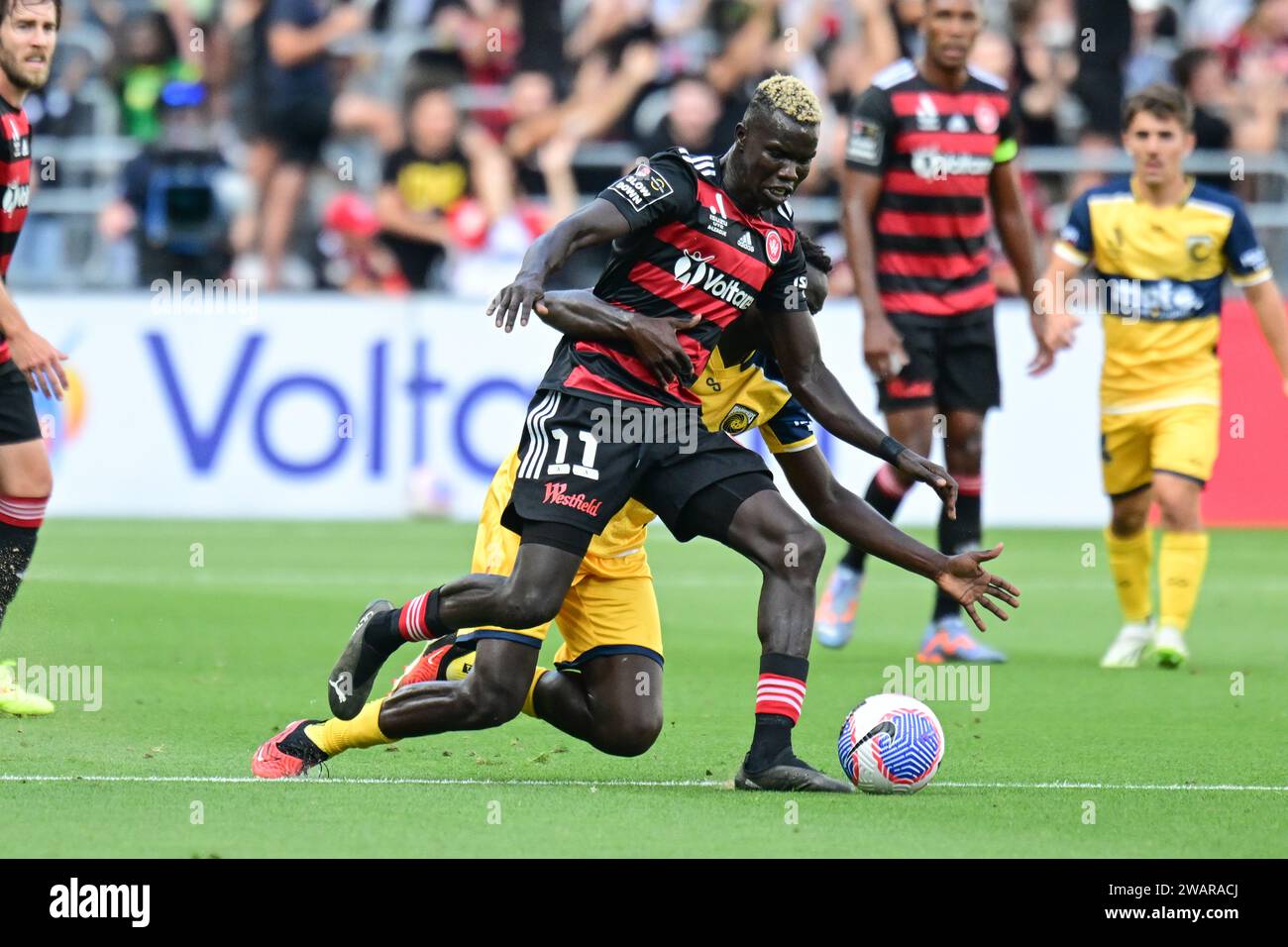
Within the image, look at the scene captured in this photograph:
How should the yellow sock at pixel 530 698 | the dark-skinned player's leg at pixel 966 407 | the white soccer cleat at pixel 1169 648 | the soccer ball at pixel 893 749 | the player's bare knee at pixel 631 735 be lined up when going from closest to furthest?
the soccer ball at pixel 893 749
the player's bare knee at pixel 631 735
the yellow sock at pixel 530 698
the white soccer cleat at pixel 1169 648
the dark-skinned player's leg at pixel 966 407

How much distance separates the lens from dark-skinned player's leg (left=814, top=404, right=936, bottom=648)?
10.4m

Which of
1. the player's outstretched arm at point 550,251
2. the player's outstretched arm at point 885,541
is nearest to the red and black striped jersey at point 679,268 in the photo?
the player's outstretched arm at point 550,251

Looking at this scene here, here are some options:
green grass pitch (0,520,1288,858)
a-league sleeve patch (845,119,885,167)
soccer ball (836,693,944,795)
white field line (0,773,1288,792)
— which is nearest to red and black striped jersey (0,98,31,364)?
green grass pitch (0,520,1288,858)

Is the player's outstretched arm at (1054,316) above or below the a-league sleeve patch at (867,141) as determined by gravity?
below

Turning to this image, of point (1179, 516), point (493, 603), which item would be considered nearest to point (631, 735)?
point (493, 603)

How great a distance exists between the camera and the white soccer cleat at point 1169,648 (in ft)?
33.7

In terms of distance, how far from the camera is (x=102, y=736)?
772 centimetres

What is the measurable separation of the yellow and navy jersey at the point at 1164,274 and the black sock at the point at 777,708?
4.37m

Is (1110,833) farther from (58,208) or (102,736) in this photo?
(58,208)

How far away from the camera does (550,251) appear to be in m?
6.27

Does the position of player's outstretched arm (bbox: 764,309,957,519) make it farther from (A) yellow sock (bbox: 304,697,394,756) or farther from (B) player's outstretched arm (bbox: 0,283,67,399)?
(B) player's outstretched arm (bbox: 0,283,67,399)

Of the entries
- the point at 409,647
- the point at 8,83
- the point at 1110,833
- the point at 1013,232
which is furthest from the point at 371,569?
the point at 1110,833

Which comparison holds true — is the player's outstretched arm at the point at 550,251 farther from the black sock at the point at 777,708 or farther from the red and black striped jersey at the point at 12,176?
the red and black striped jersey at the point at 12,176
